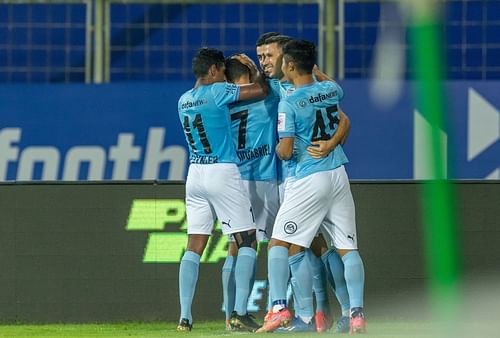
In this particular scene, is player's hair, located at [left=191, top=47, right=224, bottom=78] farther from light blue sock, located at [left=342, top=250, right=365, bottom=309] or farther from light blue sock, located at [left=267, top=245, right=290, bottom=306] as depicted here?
light blue sock, located at [left=342, top=250, right=365, bottom=309]

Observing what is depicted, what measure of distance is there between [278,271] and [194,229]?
0.74 metres

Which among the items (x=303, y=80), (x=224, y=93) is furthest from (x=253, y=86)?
(x=303, y=80)

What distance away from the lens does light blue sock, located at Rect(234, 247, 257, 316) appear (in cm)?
762

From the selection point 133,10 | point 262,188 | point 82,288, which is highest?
point 133,10

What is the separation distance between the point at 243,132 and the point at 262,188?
1.17ft

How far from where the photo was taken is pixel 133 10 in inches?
464

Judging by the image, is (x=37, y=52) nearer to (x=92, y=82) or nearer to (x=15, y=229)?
(x=92, y=82)

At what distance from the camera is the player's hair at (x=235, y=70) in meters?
7.94

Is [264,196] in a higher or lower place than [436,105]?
lower

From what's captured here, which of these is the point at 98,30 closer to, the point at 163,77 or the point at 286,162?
the point at 163,77

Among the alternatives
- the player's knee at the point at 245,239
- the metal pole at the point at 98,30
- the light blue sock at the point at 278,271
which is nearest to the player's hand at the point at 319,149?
the light blue sock at the point at 278,271

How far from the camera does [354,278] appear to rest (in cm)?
713

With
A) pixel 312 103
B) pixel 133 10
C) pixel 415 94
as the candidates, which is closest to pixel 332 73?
pixel 415 94

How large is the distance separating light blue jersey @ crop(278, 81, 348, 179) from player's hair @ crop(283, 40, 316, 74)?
10 cm
